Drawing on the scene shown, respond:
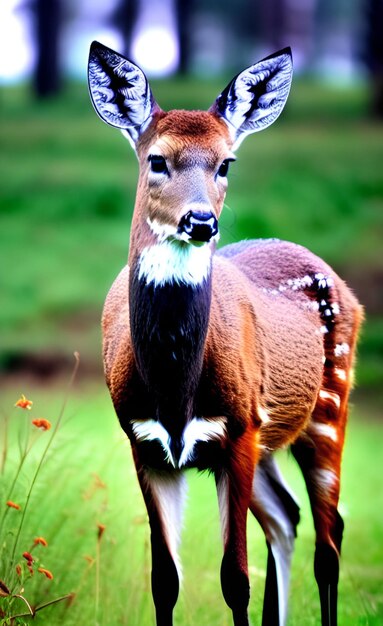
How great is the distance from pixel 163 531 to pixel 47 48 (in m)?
24.1

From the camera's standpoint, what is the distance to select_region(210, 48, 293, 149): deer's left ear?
6.20 m

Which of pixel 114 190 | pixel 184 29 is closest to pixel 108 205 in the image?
pixel 114 190

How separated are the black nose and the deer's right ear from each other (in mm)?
804

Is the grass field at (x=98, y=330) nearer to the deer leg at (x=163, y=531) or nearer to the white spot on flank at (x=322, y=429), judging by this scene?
the deer leg at (x=163, y=531)

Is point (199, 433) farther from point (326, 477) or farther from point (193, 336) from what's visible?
point (326, 477)

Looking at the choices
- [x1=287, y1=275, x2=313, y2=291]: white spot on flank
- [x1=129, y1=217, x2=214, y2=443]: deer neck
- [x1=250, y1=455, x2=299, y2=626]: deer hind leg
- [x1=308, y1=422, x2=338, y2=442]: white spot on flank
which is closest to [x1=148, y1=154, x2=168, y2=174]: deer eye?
[x1=129, y1=217, x2=214, y2=443]: deer neck

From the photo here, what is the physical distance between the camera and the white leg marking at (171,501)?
627 cm

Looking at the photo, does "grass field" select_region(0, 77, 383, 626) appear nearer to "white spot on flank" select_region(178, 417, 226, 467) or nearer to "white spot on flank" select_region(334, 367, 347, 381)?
"white spot on flank" select_region(178, 417, 226, 467)

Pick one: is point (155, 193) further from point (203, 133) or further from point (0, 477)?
point (0, 477)

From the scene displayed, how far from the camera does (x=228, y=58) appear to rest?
50844 mm

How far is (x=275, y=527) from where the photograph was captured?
7574mm

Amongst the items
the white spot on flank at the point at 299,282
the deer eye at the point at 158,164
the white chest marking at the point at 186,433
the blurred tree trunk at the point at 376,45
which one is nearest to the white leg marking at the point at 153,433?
the white chest marking at the point at 186,433

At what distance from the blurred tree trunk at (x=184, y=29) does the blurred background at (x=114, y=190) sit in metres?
0.04

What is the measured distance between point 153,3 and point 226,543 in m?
44.6
